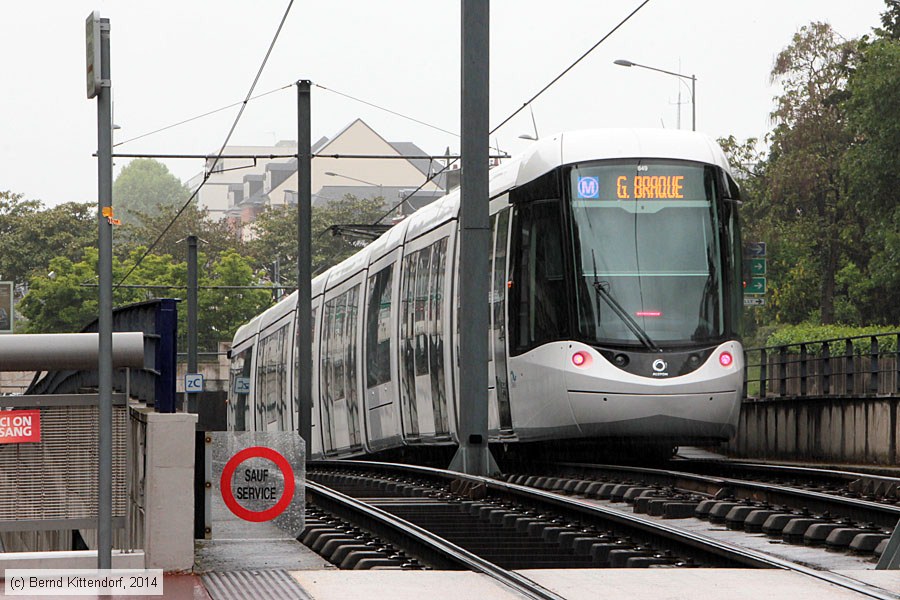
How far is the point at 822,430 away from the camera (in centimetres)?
2173

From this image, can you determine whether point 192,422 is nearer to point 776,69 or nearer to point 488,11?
point 488,11

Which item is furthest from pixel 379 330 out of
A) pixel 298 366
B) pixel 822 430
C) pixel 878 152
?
pixel 878 152

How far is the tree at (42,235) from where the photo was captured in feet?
299

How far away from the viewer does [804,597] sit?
7.04m

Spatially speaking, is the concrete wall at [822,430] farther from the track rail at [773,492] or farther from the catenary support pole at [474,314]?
the catenary support pole at [474,314]

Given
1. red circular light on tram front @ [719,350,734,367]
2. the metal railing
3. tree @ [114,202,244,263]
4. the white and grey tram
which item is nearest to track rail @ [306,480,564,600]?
the white and grey tram

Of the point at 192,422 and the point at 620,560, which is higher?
the point at 192,422

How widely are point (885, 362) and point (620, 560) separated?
17.8 meters

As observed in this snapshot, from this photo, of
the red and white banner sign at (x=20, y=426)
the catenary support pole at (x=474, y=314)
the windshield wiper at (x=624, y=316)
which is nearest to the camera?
the red and white banner sign at (x=20, y=426)

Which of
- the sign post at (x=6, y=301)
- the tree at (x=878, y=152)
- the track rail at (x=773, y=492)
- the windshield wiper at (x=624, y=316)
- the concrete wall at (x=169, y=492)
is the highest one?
the tree at (x=878, y=152)

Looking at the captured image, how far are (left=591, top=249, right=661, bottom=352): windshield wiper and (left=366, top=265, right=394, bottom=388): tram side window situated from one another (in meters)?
6.06

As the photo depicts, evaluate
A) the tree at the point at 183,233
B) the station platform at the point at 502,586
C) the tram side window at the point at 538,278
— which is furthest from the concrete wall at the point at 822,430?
the tree at the point at 183,233

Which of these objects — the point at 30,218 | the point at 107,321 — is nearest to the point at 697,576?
the point at 107,321

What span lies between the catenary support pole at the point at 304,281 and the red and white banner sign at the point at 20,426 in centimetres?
1770
